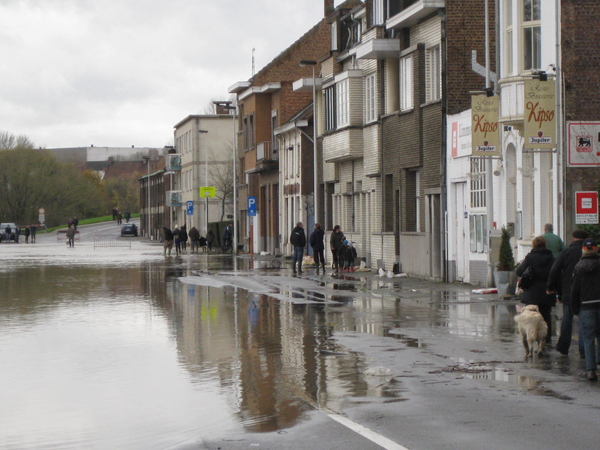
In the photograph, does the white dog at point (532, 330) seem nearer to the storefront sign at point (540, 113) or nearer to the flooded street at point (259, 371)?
the flooded street at point (259, 371)

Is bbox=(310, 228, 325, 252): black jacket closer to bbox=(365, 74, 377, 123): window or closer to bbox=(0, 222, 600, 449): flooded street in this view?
bbox=(365, 74, 377, 123): window

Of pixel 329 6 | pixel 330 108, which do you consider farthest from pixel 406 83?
pixel 329 6

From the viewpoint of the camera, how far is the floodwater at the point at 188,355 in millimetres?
8828

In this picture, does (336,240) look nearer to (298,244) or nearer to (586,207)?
(298,244)

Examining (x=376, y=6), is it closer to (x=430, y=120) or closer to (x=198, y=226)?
(x=430, y=120)

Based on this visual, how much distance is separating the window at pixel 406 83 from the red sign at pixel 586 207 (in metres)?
13.7

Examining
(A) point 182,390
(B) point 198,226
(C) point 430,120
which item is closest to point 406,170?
(C) point 430,120

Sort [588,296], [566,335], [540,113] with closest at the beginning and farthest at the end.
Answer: [588,296]
[566,335]
[540,113]

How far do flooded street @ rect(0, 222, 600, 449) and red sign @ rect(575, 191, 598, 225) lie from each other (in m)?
2.19

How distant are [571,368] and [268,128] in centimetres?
4727

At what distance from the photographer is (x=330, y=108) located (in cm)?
4059

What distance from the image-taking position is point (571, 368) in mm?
11891

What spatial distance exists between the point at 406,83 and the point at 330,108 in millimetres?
8301

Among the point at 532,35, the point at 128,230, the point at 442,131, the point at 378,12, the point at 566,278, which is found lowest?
the point at 566,278
